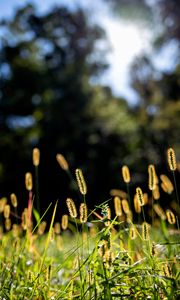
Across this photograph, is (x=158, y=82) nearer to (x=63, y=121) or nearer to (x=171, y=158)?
(x=63, y=121)

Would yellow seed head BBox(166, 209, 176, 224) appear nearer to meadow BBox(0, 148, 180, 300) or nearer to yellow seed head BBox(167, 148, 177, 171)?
meadow BBox(0, 148, 180, 300)

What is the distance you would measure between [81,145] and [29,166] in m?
2.34

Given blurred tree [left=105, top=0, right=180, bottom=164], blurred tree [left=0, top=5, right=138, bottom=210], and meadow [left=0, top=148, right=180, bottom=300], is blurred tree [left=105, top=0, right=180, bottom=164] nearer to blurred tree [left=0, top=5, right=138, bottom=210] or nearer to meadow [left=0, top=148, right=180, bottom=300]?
blurred tree [left=0, top=5, right=138, bottom=210]

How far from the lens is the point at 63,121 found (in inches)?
615

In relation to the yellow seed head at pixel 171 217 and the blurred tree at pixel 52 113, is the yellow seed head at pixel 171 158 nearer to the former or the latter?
the yellow seed head at pixel 171 217

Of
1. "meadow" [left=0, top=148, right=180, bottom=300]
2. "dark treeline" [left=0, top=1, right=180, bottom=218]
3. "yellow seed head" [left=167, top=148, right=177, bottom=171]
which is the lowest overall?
"meadow" [left=0, top=148, right=180, bottom=300]

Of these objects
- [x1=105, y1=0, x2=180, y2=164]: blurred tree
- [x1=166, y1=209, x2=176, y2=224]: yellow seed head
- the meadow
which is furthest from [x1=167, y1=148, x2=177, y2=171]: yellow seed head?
[x1=105, y1=0, x2=180, y2=164]: blurred tree

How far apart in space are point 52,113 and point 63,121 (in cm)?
61

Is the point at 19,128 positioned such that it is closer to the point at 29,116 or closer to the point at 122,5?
Answer: the point at 29,116

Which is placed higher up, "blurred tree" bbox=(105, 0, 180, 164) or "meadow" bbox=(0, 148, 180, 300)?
"blurred tree" bbox=(105, 0, 180, 164)

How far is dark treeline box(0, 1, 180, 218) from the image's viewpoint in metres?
14.0

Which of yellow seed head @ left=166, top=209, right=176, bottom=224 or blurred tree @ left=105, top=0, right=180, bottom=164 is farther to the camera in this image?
blurred tree @ left=105, top=0, right=180, bottom=164

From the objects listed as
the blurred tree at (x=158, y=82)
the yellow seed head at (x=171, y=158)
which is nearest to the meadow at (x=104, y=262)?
the yellow seed head at (x=171, y=158)

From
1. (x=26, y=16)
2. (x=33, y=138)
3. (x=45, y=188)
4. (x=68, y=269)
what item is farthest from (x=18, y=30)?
(x=68, y=269)
